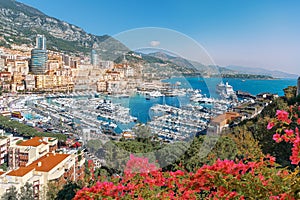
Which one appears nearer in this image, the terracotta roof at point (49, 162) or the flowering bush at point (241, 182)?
the flowering bush at point (241, 182)

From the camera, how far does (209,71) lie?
123 inches

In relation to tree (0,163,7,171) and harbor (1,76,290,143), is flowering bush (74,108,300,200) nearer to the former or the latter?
harbor (1,76,290,143)

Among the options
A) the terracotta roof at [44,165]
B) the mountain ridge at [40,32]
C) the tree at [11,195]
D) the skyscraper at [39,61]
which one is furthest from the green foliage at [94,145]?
the mountain ridge at [40,32]

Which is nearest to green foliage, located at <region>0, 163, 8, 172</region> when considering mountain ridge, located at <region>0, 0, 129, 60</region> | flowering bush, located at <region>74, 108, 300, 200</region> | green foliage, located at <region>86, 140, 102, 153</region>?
green foliage, located at <region>86, 140, 102, 153</region>

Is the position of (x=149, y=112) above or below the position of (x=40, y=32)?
below

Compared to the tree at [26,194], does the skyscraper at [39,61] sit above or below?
above

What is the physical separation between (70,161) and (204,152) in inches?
120

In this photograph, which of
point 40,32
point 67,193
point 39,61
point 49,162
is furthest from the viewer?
point 40,32

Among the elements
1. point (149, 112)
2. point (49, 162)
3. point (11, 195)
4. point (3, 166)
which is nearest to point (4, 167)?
point (3, 166)

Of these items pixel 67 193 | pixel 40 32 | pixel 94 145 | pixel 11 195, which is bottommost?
pixel 11 195

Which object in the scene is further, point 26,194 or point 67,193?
point 26,194

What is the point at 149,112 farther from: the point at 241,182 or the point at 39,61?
the point at 39,61

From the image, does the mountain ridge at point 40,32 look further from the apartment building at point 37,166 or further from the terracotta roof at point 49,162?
the terracotta roof at point 49,162

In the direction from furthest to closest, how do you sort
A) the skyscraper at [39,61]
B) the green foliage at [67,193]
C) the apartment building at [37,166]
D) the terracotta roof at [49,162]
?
the skyscraper at [39,61]
the terracotta roof at [49,162]
the apartment building at [37,166]
the green foliage at [67,193]
